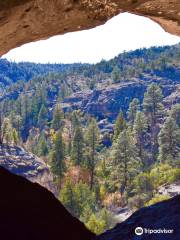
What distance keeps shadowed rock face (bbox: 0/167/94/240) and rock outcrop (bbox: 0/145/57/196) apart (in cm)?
5677

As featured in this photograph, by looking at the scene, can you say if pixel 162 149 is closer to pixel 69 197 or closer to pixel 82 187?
pixel 82 187

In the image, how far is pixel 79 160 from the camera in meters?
80.2

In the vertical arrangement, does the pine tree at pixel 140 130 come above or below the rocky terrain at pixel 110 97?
→ above

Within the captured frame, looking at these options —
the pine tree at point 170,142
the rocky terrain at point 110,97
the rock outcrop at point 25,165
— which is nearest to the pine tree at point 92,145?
the rock outcrop at point 25,165

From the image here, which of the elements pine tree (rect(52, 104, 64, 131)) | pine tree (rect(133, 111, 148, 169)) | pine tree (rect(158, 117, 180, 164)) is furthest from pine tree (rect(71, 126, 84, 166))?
pine tree (rect(52, 104, 64, 131))

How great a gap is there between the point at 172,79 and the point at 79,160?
115 metres

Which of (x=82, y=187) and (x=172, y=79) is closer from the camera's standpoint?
(x=82, y=187)

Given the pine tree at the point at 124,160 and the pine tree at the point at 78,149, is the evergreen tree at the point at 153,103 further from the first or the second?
the pine tree at the point at 124,160

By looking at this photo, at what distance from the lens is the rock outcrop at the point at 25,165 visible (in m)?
71.2

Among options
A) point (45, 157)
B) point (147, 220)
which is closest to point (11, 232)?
point (147, 220)

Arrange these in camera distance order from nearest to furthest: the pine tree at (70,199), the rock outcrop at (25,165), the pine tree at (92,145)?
the pine tree at (70,199), the rock outcrop at (25,165), the pine tree at (92,145)

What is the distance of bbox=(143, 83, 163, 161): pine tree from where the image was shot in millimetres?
98312

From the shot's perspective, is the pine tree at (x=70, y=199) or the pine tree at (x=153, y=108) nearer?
the pine tree at (x=70, y=199)

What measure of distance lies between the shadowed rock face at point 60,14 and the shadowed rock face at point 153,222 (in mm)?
4419
